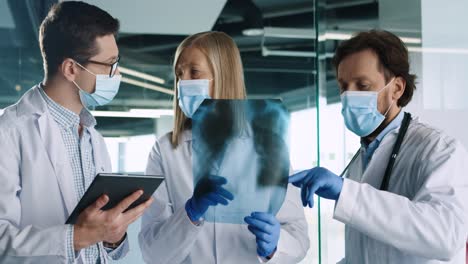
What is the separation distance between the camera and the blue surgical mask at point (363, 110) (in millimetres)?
2035

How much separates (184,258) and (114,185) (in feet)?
1.42

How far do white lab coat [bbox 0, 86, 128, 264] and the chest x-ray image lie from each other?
374 millimetres

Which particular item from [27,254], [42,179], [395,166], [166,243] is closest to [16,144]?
[42,179]

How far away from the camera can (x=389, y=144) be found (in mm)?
1979

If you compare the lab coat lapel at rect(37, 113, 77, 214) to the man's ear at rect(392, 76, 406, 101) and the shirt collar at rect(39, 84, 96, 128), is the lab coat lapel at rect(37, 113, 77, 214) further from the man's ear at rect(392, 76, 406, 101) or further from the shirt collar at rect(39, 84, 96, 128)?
the man's ear at rect(392, 76, 406, 101)

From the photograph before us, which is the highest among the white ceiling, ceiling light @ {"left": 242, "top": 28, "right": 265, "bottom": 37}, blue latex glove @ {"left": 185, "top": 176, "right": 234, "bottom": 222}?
ceiling light @ {"left": 242, "top": 28, "right": 265, "bottom": 37}

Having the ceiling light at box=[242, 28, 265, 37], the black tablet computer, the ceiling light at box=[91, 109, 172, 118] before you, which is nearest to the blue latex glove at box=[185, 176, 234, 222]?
the black tablet computer

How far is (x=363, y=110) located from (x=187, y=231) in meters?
0.64

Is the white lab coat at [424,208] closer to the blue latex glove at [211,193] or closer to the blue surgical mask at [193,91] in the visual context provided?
the blue latex glove at [211,193]

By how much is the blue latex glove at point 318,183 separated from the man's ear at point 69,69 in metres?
0.70

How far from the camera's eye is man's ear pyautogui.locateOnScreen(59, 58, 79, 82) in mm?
1939

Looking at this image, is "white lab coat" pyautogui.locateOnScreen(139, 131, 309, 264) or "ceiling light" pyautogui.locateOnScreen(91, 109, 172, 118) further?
"ceiling light" pyautogui.locateOnScreen(91, 109, 172, 118)

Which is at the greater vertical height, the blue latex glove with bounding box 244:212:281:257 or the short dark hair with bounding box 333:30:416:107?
the short dark hair with bounding box 333:30:416:107

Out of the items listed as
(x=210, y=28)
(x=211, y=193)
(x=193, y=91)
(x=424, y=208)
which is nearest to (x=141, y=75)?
(x=210, y=28)
